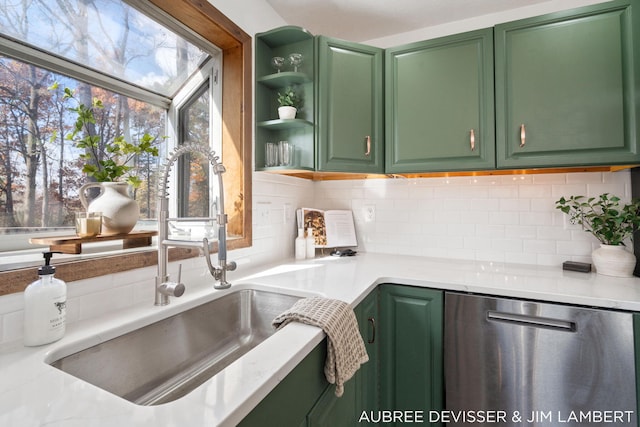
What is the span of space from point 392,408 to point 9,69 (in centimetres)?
204

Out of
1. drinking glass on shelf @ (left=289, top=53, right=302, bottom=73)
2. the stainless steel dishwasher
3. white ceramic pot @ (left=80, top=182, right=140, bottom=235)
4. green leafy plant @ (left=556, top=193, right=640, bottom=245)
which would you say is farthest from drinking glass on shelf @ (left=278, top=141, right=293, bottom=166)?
green leafy plant @ (left=556, top=193, right=640, bottom=245)

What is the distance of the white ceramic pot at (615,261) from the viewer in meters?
1.46

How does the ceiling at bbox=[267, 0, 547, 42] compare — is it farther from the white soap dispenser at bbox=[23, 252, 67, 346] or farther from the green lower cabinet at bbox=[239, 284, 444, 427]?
the white soap dispenser at bbox=[23, 252, 67, 346]

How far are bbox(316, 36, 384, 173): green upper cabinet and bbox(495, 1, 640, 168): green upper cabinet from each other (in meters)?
0.65

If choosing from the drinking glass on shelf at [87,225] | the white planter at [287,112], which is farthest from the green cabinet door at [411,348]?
the drinking glass on shelf at [87,225]

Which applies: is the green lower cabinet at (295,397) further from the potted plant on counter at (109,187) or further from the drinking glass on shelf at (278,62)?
the drinking glass on shelf at (278,62)

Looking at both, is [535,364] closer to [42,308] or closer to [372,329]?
[372,329]

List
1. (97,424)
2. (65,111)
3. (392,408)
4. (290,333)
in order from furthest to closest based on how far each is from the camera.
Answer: (392,408)
(65,111)
(290,333)
(97,424)

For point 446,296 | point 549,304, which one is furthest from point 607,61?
point 446,296

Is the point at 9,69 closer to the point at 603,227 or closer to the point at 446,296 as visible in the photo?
the point at 446,296

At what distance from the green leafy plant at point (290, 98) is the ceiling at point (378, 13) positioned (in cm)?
53

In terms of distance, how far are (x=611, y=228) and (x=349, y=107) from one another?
1488 mm

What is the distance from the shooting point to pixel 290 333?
Result: 82 cm

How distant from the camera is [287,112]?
169 cm
